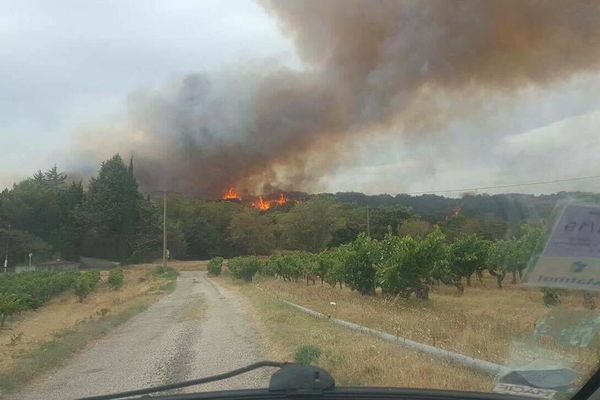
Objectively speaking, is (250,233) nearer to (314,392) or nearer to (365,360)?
(365,360)

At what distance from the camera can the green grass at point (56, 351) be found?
998 centimetres

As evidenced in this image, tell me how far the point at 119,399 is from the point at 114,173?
5679 centimetres

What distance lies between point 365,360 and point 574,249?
5.41 m

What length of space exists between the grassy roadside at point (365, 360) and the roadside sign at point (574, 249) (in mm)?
2242

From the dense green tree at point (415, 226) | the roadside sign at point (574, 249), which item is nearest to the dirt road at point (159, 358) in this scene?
the roadside sign at point (574, 249)

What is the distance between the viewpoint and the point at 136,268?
6162cm

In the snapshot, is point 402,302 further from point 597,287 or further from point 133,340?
point 597,287

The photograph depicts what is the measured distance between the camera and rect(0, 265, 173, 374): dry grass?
1423 centimetres

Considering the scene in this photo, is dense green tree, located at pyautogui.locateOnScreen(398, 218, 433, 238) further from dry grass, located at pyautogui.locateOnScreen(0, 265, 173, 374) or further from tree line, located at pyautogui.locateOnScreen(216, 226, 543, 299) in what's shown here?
dry grass, located at pyautogui.locateOnScreen(0, 265, 173, 374)

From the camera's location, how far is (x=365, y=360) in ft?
27.7

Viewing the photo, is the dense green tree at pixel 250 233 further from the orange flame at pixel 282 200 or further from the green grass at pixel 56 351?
the green grass at pixel 56 351

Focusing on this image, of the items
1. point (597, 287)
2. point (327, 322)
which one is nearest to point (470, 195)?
point (327, 322)

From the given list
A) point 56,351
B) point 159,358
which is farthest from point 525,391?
point 56,351

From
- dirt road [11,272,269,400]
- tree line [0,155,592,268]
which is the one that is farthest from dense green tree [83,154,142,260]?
dirt road [11,272,269,400]
